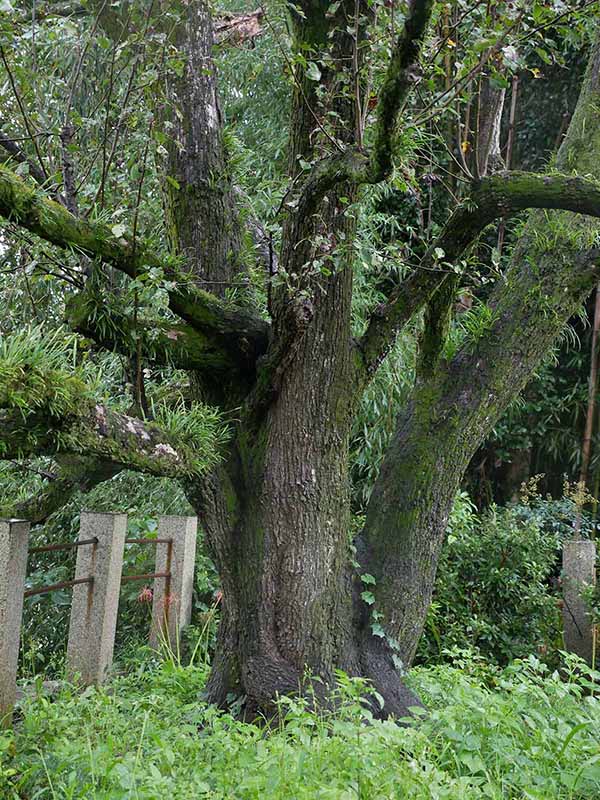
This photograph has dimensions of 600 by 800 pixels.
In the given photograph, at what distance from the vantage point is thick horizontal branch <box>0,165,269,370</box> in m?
2.48

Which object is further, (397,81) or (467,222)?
(467,222)

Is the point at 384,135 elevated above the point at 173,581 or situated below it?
above

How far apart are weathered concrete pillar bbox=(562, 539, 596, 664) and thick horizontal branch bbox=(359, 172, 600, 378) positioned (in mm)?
2544

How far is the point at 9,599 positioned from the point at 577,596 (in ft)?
11.5

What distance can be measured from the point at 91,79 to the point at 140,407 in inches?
105

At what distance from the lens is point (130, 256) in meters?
2.70

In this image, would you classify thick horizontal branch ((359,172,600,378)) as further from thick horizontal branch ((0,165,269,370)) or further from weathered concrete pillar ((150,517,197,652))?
weathered concrete pillar ((150,517,197,652))

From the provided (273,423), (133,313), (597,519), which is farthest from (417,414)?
(597,519)

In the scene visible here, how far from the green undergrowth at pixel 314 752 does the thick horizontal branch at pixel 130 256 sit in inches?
52.9

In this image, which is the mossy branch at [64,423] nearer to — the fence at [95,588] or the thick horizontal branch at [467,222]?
the fence at [95,588]


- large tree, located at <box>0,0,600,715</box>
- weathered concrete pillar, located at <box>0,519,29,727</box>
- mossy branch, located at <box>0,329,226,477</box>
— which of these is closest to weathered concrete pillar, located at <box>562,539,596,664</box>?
large tree, located at <box>0,0,600,715</box>

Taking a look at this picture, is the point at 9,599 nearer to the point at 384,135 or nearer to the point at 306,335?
the point at 306,335

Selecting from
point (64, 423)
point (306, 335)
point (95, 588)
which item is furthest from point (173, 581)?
point (64, 423)

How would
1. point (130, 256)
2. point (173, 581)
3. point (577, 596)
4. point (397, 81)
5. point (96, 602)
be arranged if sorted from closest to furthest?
point (397, 81)
point (130, 256)
point (96, 602)
point (173, 581)
point (577, 596)
